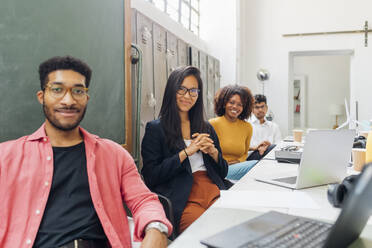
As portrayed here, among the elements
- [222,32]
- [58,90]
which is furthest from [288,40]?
[58,90]

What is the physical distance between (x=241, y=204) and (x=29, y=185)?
742 mm

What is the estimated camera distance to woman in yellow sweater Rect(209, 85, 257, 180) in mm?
2727

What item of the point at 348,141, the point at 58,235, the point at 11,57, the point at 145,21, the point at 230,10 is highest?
the point at 230,10

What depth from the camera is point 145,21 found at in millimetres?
2611

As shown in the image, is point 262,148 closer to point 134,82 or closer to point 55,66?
point 134,82

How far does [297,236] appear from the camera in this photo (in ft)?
2.70

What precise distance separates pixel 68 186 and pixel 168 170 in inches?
25.9

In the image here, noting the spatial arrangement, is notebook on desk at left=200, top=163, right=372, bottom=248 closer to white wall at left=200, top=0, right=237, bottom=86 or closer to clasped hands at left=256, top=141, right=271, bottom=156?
clasped hands at left=256, top=141, right=271, bottom=156

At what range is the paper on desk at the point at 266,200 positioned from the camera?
3.81 ft

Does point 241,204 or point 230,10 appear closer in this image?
point 241,204

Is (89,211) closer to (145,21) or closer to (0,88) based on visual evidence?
(0,88)

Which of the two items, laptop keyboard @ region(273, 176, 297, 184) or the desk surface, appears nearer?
the desk surface

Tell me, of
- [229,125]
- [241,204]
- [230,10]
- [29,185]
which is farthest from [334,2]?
[29,185]

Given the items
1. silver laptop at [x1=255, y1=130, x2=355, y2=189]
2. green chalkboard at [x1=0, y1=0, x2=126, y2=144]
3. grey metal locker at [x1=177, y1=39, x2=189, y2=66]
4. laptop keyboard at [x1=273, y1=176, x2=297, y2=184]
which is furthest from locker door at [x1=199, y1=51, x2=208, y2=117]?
silver laptop at [x1=255, y1=130, x2=355, y2=189]
